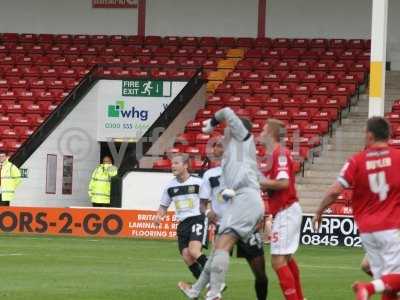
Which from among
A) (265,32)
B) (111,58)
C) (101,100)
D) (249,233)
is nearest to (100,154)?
(101,100)

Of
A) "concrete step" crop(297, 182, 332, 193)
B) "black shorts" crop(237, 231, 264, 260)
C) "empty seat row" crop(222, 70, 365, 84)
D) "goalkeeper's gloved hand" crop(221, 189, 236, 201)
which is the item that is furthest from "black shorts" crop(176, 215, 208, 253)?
"empty seat row" crop(222, 70, 365, 84)

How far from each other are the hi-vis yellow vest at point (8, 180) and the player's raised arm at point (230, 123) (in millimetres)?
20237

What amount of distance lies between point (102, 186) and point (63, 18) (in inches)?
423

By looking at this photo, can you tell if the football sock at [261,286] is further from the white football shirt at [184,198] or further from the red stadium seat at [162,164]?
the red stadium seat at [162,164]

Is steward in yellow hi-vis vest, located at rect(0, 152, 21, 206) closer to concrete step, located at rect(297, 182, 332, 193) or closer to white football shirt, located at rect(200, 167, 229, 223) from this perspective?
concrete step, located at rect(297, 182, 332, 193)

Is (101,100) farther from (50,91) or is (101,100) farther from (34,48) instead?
(34,48)

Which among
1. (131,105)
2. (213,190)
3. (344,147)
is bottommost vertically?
(213,190)

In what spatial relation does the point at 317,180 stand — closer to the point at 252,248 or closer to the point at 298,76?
the point at 298,76

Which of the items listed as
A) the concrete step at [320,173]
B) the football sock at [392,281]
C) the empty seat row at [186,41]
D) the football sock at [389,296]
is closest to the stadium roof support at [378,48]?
the concrete step at [320,173]

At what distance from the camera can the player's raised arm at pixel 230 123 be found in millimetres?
13945

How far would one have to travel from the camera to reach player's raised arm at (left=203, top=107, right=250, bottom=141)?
13.9 meters

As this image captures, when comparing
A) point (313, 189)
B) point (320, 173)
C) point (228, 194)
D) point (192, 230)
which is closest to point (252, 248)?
point (228, 194)

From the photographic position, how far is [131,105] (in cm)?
3734

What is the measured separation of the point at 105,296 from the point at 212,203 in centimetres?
214
